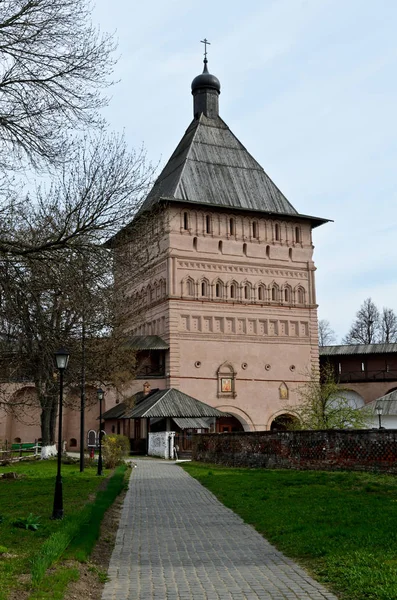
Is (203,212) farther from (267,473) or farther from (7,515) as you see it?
(7,515)

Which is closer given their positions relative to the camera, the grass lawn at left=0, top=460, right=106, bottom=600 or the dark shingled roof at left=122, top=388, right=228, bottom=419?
the grass lawn at left=0, top=460, right=106, bottom=600

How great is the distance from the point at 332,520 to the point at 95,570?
381 centimetres

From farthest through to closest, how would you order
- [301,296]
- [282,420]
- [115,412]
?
1. [301,296]
2. [282,420]
3. [115,412]

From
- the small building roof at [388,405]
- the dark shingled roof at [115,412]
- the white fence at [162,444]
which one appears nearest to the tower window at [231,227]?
the dark shingled roof at [115,412]

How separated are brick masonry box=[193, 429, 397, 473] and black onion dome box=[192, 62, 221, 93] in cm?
3256

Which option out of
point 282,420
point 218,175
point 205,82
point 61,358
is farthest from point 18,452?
point 205,82

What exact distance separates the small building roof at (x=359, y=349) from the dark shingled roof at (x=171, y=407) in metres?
14.4

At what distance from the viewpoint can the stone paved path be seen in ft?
20.6

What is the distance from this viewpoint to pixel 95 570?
287 inches

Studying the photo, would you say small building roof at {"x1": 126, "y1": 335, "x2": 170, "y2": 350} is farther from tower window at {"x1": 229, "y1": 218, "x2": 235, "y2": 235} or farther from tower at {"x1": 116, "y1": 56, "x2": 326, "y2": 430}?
tower window at {"x1": 229, "y1": 218, "x2": 235, "y2": 235}

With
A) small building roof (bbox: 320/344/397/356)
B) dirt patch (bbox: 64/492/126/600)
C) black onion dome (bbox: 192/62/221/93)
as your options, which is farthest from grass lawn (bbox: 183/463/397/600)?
black onion dome (bbox: 192/62/221/93)

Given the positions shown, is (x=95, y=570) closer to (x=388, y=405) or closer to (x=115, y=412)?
(x=115, y=412)

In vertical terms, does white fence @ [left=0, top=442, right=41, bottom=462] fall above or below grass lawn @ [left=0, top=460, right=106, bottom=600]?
above

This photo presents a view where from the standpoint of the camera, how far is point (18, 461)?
31156mm
